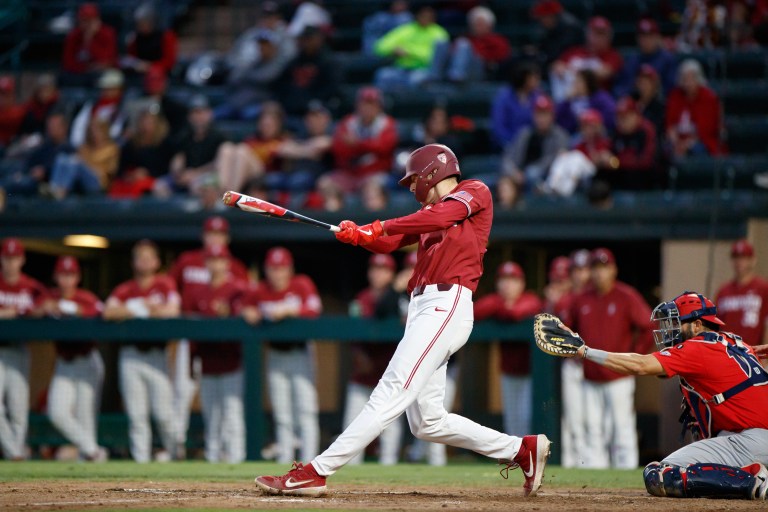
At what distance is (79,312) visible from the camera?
10523mm

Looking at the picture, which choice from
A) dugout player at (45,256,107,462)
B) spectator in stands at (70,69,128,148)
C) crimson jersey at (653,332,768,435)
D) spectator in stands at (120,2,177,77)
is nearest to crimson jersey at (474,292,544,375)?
dugout player at (45,256,107,462)

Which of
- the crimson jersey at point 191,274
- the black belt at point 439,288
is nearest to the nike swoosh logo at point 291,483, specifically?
the black belt at point 439,288

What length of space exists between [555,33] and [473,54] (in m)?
0.92

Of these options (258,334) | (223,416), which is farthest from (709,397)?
(223,416)

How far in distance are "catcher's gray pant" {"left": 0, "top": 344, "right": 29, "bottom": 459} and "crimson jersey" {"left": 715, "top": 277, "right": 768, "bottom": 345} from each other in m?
5.78

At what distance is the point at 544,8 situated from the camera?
13359 millimetres

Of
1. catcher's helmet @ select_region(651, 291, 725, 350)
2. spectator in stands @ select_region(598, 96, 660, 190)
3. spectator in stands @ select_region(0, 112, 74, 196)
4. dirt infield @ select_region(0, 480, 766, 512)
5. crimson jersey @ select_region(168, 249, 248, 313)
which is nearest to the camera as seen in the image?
dirt infield @ select_region(0, 480, 766, 512)

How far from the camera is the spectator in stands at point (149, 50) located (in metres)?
14.6

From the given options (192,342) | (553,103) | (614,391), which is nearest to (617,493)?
(614,391)

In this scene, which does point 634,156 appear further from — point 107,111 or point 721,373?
point 107,111

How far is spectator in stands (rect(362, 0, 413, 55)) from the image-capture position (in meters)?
14.2

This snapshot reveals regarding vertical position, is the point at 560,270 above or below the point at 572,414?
above

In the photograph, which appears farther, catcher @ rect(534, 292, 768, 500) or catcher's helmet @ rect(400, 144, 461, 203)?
A: catcher's helmet @ rect(400, 144, 461, 203)

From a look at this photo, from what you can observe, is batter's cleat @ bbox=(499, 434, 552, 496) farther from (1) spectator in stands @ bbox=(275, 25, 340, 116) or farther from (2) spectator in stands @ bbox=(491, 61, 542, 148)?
(1) spectator in stands @ bbox=(275, 25, 340, 116)
